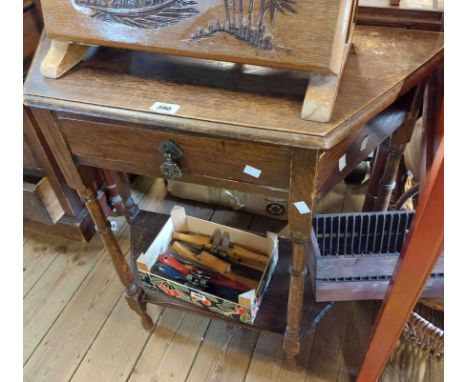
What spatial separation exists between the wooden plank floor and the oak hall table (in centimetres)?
45

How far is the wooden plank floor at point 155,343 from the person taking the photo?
3.70ft

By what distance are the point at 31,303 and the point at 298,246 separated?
3.40 ft

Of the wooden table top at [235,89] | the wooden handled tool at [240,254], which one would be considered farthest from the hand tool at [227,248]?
the wooden table top at [235,89]

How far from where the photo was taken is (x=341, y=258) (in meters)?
0.97

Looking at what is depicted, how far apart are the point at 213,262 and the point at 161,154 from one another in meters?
0.52

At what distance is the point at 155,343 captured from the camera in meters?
1.21

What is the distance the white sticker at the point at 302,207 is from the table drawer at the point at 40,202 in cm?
100

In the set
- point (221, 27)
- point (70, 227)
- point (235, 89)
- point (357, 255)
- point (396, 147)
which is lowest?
point (70, 227)

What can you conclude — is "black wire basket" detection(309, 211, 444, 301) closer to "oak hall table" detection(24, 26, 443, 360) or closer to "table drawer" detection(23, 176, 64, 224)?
"oak hall table" detection(24, 26, 443, 360)

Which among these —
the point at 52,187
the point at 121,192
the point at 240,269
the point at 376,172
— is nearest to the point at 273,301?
the point at 240,269

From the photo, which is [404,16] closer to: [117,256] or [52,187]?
[117,256]

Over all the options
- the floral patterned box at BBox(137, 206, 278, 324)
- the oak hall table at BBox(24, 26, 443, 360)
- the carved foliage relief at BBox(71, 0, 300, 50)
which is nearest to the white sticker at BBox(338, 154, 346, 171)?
the oak hall table at BBox(24, 26, 443, 360)

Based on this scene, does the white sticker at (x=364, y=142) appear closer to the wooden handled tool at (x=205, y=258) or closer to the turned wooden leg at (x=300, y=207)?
the turned wooden leg at (x=300, y=207)
